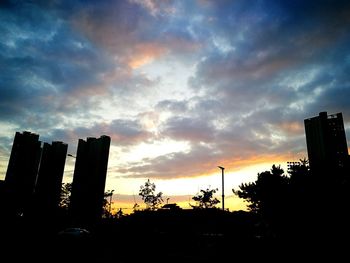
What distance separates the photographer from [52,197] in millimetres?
72938

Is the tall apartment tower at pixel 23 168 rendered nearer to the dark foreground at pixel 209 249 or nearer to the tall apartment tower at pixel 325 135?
the dark foreground at pixel 209 249

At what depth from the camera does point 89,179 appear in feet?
224

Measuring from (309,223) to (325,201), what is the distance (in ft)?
6.60

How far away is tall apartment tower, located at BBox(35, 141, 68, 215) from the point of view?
2840 inches

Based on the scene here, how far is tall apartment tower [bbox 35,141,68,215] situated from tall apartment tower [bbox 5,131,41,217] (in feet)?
6.19

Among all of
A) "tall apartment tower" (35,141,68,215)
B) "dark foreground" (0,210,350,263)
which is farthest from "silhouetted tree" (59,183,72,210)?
"dark foreground" (0,210,350,263)

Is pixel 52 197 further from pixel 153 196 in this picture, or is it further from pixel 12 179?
pixel 153 196

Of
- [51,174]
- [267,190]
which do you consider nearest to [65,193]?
[51,174]

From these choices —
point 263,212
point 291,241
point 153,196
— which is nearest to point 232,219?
point 263,212

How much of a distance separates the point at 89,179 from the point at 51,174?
14812 millimetres

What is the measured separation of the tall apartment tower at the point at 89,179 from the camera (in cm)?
6425

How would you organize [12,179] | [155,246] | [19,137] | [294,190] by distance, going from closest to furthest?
[294,190] → [155,246] → [12,179] → [19,137]

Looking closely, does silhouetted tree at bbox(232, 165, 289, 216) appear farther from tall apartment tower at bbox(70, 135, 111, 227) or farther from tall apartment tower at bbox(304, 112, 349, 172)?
tall apartment tower at bbox(70, 135, 111, 227)

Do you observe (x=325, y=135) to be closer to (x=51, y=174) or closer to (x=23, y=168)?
(x=51, y=174)
